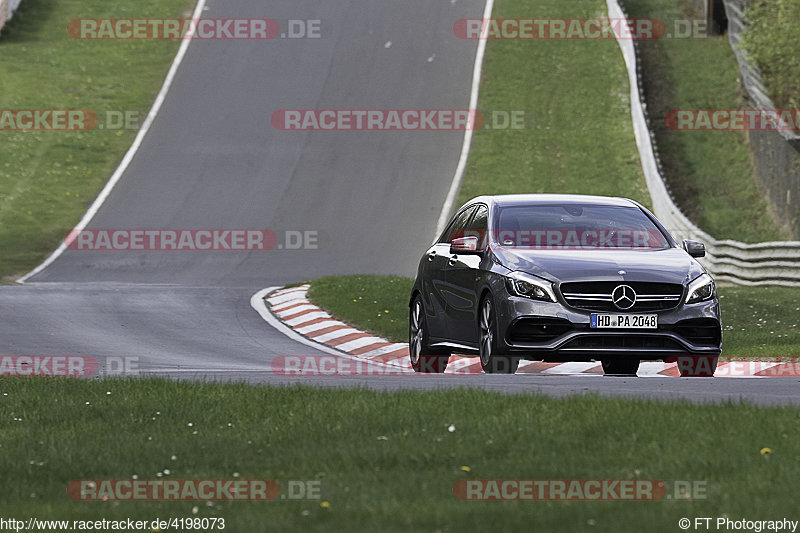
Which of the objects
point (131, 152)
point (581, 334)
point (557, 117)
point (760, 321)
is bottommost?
point (760, 321)

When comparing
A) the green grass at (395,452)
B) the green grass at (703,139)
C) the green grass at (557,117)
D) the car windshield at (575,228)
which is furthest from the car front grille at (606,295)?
the green grass at (557,117)

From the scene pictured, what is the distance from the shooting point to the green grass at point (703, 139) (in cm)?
3281

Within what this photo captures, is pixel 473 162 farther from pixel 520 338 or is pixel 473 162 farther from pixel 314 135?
pixel 520 338

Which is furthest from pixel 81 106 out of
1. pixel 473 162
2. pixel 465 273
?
pixel 465 273

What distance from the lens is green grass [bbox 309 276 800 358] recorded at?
17.0 m

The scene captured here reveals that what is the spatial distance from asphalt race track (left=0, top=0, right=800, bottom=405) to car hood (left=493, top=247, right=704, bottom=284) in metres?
0.91

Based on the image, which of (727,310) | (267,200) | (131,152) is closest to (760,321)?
(727,310)

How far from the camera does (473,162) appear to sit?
125 ft

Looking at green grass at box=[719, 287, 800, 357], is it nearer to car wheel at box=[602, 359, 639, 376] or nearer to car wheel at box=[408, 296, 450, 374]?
car wheel at box=[602, 359, 639, 376]

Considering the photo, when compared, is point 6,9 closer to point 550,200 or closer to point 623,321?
point 550,200

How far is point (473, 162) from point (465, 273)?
25.5 m

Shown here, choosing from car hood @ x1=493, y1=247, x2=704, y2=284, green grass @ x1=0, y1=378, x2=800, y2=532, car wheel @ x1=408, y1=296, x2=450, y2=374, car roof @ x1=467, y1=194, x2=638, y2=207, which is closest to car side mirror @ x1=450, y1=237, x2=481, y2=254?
car hood @ x1=493, y1=247, x2=704, y2=284

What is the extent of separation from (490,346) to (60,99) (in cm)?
3325

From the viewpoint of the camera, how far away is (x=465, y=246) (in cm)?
1254
